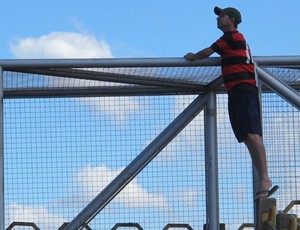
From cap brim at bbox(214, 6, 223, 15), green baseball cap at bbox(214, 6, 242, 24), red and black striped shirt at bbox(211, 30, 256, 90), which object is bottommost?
red and black striped shirt at bbox(211, 30, 256, 90)

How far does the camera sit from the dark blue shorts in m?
Result: 7.11

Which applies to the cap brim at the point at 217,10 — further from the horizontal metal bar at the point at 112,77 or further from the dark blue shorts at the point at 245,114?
the horizontal metal bar at the point at 112,77

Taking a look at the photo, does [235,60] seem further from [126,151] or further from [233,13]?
[126,151]

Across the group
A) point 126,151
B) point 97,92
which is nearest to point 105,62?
point 97,92

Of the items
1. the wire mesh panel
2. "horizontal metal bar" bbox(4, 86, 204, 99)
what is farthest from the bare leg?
"horizontal metal bar" bbox(4, 86, 204, 99)

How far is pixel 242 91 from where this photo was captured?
7191 millimetres

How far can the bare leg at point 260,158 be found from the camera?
23.3ft

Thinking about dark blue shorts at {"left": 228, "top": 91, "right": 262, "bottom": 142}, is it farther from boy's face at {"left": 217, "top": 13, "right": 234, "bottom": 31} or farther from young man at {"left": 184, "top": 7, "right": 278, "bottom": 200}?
boy's face at {"left": 217, "top": 13, "right": 234, "bottom": 31}

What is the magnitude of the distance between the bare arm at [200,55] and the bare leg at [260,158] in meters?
0.75

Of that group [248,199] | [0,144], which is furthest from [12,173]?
[248,199]

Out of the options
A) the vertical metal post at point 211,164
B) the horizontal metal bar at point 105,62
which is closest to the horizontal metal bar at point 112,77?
the horizontal metal bar at point 105,62

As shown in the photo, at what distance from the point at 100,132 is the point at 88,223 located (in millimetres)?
864

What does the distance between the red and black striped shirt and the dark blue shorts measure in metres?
0.11

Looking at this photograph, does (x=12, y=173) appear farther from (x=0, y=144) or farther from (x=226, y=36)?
(x=226, y=36)
